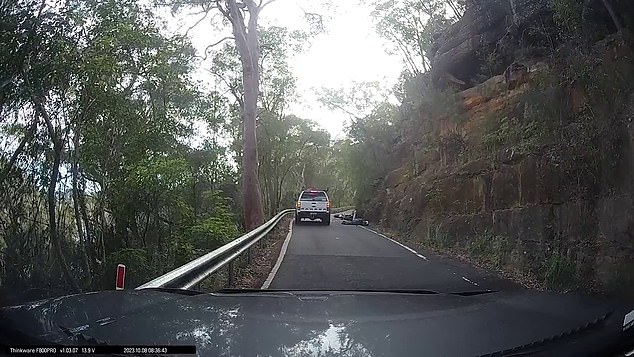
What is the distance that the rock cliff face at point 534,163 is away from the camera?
9586 millimetres

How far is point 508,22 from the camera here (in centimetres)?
2095

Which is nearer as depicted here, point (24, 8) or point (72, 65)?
point (24, 8)

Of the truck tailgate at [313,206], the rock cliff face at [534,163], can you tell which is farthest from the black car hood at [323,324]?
the truck tailgate at [313,206]

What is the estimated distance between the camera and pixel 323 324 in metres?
3.32

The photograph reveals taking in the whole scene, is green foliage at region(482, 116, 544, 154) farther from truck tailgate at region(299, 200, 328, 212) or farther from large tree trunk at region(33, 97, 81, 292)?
truck tailgate at region(299, 200, 328, 212)

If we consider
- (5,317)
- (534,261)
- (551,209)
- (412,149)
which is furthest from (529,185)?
(412,149)

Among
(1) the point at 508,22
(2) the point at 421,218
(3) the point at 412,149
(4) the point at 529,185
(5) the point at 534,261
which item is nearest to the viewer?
(5) the point at 534,261

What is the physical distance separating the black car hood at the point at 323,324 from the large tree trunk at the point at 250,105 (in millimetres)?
16801

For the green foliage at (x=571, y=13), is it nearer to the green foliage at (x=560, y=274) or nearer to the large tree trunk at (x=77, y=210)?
the green foliage at (x=560, y=274)

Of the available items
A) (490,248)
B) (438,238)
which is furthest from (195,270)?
(438,238)

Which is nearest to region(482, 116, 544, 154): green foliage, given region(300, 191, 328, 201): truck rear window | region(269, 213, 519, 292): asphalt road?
region(269, 213, 519, 292): asphalt road

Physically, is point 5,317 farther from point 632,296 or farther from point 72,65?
point 632,296

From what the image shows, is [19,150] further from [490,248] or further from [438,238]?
[438,238]

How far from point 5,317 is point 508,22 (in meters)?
21.0
